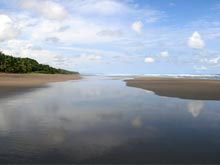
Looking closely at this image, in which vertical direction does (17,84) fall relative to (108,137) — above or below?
above

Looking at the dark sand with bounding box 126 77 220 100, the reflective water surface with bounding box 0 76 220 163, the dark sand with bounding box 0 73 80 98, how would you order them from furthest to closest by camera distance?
the dark sand with bounding box 0 73 80 98 < the dark sand with bounding box 126 77 220 100 < the reflective water surface with bounding box 0 76 220 163

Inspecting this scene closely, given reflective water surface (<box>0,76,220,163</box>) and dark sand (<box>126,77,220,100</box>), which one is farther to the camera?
dark sand (<box>126,77,220,100</box>)

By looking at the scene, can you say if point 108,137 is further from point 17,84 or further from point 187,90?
point 17,84

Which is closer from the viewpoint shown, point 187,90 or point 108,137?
point 108,137

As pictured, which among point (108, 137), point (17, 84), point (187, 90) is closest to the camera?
point (108, 137)

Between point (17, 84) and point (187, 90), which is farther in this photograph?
point (17, 84)

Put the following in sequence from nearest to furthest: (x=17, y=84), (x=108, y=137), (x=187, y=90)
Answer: (x=108, y=137) → (x=187, y=90) → (x=17, y=84)

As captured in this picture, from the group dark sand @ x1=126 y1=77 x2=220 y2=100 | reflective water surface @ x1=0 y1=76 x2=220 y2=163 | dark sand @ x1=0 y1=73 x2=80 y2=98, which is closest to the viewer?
reflective water surface @ x1=0 y1=76 x2=220 y2=163

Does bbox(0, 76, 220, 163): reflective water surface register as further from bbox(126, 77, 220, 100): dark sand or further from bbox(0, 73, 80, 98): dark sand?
bbox(0, 73, 80, 98): dark sand

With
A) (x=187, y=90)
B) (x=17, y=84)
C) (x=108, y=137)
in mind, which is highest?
(x=187, y=90)

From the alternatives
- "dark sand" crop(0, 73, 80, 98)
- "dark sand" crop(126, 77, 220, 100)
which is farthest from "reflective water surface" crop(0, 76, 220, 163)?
"dark sand" crop(0, 73, 80, 98)

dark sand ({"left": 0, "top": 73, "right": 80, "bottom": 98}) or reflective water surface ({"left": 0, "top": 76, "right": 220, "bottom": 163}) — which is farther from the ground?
dark sand ({"left": 0, "top": 73, "right": 80, "bottom": 98})

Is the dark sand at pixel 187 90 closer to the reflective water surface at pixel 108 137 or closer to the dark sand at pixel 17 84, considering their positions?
the reflective water surface at pixel 108 137

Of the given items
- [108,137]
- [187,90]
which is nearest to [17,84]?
[187,90]
